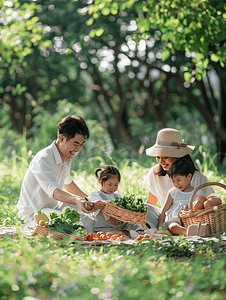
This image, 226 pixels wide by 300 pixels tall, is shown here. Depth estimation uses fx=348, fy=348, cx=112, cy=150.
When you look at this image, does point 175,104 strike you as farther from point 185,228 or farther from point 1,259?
point 1,259

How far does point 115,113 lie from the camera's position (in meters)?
14.6

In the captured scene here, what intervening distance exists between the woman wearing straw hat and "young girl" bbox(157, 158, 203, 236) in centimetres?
14

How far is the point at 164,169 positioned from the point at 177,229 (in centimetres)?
87

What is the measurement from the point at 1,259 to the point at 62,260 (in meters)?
0.43

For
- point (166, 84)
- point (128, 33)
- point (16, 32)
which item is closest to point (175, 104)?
point (166, 84)

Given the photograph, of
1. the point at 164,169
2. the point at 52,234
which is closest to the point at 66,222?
the point at 52,234

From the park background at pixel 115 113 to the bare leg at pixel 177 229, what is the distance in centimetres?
65

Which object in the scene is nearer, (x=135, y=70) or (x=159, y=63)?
(x=159, y=63)

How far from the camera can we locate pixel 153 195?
15.5 feet

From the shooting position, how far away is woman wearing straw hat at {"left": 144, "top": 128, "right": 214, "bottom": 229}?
4.21 metres

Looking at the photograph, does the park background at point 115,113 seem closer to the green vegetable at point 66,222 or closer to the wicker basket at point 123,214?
the green vegetable at point 66,222

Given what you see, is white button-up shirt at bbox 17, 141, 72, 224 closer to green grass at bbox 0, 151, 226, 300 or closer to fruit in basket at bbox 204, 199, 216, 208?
green grass at bbox 0, 151, 226, 300

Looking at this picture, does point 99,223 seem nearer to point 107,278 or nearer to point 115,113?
point 107,278

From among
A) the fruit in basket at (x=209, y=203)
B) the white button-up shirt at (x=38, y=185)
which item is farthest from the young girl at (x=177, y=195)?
the white button-up shirt at (x=38, y=185)
